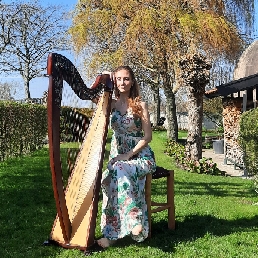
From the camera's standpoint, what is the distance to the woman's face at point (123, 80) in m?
4.51

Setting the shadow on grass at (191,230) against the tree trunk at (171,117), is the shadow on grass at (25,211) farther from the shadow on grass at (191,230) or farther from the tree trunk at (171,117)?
the tree trunk at (171,117)

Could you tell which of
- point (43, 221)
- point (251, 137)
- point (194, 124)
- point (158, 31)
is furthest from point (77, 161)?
point (158, 31)

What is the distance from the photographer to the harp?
3592 millimetres

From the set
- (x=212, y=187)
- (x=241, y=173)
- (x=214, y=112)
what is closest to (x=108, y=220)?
(x=212, y=187)

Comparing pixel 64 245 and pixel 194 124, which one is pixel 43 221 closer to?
pixel 64 245

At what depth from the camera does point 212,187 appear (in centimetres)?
870

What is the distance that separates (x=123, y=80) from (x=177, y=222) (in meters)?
2.01

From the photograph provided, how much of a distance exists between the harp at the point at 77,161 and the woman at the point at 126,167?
8.3 inches

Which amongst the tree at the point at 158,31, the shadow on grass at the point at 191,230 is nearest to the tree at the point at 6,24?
the tree at the point at 158,31

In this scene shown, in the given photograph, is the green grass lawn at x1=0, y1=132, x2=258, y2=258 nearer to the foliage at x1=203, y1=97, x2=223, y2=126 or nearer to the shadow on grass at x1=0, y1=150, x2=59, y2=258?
the shadow on grass at x1=0, y1=150, x2=59, y2=258

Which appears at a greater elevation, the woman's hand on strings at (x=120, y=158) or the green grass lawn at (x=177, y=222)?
the woman's hand on strings at (x=120, y=158)

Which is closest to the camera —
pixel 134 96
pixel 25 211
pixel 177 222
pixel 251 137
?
pixel 134 96

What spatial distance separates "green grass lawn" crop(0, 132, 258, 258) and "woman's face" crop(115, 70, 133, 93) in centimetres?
160

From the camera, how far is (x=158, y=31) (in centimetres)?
1736
